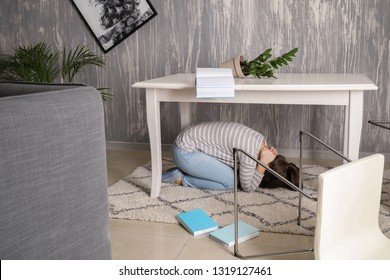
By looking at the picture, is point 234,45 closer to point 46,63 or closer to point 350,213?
point 46,63

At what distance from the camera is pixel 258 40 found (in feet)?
10.4

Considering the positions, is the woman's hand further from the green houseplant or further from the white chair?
the green houseplant

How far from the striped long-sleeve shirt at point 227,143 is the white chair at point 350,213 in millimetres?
990

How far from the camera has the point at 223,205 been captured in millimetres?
2285

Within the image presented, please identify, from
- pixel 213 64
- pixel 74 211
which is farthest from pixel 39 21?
pixel 74 211

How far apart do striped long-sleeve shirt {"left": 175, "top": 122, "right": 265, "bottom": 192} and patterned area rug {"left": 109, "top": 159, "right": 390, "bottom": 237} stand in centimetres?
11

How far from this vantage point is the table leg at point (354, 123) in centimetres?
208

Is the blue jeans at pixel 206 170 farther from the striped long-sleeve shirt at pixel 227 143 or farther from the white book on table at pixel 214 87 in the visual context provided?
the white book on table at pixel 214 87

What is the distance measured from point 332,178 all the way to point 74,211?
70 centimetres

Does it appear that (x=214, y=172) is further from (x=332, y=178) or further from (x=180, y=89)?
(x=332, y=178)

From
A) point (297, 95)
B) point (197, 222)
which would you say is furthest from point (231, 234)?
point (297, 95)

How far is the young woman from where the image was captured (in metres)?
2.46

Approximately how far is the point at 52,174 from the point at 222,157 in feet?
5.35

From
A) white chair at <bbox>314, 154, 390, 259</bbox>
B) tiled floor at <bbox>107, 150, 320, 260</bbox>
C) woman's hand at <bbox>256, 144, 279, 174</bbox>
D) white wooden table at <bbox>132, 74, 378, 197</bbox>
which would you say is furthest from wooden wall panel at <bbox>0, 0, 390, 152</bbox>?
white chair at <bbox>314, 154, 390, 259</bbox>
